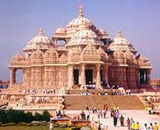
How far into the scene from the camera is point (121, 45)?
74875mm

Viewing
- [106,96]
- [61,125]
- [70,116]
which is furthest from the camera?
[106,96]

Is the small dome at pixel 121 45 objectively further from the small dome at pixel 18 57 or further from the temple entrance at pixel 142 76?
the small dome at pixel 18 57

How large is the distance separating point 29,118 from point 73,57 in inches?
1035

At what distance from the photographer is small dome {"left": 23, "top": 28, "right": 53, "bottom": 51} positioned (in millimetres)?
72312

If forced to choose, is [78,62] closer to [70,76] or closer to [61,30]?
[70,76]

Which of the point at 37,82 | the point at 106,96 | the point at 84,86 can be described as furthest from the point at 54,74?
the point at 106,96

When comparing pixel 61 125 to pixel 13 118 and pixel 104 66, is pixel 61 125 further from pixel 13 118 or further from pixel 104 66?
pixel 104 66

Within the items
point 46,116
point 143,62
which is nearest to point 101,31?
point 143,62

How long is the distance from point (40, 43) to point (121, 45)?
48.8 feet

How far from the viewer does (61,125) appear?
30.7m

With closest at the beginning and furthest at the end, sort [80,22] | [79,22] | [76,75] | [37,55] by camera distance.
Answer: [76,75], [37,55], [80,22], [79,22]

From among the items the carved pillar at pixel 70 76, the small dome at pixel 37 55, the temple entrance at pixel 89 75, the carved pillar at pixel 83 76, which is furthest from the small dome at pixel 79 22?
the carved pillar at pixel 83 76

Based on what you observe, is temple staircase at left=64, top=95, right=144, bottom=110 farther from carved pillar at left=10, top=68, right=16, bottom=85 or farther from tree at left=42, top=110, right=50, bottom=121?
carved pillar at left=10, top=68, right=16, bottom=85

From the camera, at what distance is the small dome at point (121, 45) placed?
73.9 m
